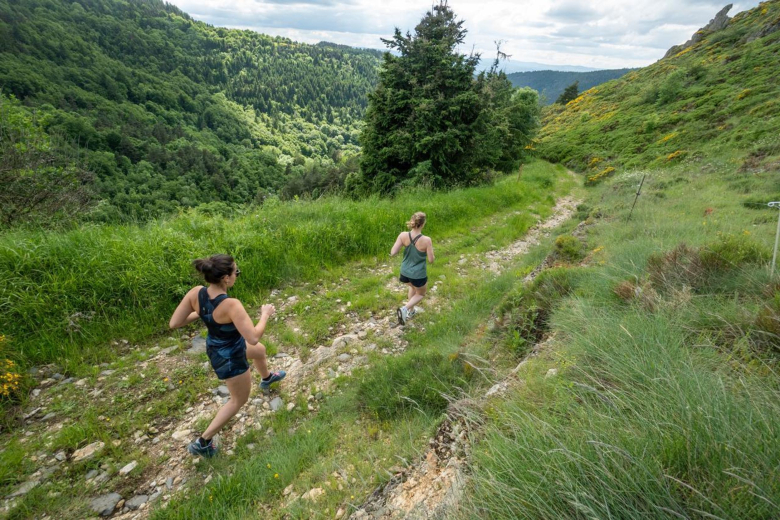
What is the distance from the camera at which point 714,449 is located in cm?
143

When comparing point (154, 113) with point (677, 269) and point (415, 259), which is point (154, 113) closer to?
point (415, 259)

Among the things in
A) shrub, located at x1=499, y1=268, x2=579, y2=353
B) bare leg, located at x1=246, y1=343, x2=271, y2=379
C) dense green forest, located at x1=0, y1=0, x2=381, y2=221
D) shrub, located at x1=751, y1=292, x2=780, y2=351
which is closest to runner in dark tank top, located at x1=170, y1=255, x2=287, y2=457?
bare leg, located at x1=246, y1=343, x2=271, y2=379

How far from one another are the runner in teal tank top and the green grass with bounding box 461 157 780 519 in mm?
2226

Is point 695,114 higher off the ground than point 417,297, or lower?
higher

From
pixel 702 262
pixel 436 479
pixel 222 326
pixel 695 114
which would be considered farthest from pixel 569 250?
pixel 695 114

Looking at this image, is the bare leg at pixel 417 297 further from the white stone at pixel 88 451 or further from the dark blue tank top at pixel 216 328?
the white stone at pixel 88 451

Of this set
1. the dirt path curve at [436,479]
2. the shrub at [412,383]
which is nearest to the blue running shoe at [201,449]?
the shrub at [412,383]

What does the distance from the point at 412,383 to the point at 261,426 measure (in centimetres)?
177

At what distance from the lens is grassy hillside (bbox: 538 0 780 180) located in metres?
22.0

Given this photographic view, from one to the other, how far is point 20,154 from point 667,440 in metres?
12.1

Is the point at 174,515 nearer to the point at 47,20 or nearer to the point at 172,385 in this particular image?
the point at 172,385

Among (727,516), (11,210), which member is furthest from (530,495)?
(11,210)

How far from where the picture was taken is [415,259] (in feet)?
18.4

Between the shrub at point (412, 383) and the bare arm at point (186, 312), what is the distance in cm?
203
